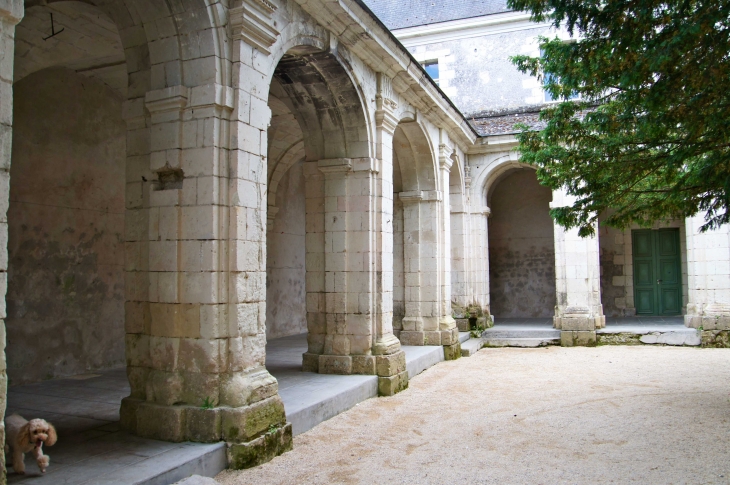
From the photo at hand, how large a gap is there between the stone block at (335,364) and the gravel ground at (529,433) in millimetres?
557

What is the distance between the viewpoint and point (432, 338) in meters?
10.1

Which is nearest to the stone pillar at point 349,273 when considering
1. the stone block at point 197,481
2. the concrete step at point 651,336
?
the stone block at point 197,481

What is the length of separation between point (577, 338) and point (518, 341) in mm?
1123

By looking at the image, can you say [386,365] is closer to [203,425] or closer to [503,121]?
[203,425]

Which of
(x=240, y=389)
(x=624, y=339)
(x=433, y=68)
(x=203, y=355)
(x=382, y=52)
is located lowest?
(x=624, y=339)

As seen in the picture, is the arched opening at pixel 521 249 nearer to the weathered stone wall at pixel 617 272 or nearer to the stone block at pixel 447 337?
the weathered stone wall at pixel 617 272

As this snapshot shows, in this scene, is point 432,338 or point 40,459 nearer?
point 40,459

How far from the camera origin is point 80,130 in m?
7.76

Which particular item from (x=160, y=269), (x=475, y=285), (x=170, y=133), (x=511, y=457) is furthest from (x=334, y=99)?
(x=475, y=285)

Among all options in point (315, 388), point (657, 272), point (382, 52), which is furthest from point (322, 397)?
point (657, 272)

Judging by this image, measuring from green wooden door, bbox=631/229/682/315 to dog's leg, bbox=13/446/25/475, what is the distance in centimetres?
1378

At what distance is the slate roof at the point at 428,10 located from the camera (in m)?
16.1

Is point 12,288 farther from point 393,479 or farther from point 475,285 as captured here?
point 475,285

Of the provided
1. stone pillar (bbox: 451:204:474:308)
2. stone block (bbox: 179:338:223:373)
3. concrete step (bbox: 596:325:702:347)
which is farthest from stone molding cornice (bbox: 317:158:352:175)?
concrete step (bbox: 596:325:702:347)
